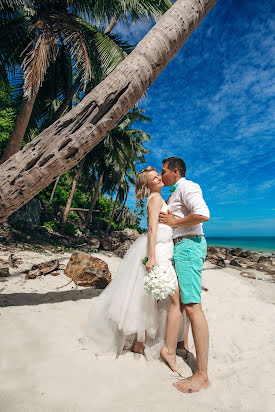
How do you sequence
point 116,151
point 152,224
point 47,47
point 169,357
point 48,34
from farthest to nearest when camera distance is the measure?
point 116,151 → point 48,34 → point 47,47 → point 152,224 → point 169,357

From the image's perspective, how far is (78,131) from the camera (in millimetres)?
2365

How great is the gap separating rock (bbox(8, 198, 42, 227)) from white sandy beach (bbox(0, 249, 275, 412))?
812 centimetres

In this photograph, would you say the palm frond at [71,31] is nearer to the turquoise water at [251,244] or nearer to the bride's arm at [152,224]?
the bride's arm at [152,224]

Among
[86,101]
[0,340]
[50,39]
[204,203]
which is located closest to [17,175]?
[86,101]

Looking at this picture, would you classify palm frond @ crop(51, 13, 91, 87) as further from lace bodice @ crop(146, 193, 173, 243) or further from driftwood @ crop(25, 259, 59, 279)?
lace bodice @ crop(146, 193, 173, 243)

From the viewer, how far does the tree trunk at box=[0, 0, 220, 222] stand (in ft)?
7.61

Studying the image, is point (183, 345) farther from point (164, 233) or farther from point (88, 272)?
point (88, 272)

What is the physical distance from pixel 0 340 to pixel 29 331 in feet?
1.05

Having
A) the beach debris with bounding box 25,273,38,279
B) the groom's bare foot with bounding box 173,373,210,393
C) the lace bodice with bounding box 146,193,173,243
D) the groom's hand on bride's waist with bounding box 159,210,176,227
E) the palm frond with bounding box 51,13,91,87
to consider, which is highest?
the palm frond with bounding box 51,13,91,87

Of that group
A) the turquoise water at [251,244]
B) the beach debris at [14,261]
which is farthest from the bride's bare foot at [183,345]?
the turquoise water at [251,244]

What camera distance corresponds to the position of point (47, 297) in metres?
3.70

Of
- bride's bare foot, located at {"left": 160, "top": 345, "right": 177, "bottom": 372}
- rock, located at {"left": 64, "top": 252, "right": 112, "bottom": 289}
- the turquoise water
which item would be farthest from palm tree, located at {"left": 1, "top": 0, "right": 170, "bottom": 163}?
the turquoise water

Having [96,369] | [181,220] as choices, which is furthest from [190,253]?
[96,369]

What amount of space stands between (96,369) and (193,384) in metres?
0.97
